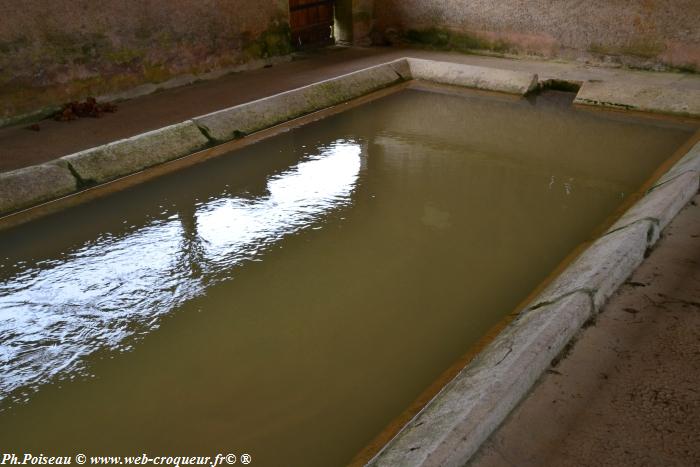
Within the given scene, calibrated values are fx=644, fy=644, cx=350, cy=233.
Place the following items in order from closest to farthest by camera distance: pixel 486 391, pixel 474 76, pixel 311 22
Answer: pixel 486 391 → pixel 474 76 → pixel 311 22

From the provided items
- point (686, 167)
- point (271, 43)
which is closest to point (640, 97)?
point (686, 167)

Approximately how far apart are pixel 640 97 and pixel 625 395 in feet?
15.2

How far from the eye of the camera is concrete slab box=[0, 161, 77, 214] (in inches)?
161

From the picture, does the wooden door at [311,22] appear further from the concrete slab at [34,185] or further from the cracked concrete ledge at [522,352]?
the cracked concrete ledge at [522,352]

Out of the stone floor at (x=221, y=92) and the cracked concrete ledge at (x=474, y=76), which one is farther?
the cracked concrete ledge at (x=474, y=76)

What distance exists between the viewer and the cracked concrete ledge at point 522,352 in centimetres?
187

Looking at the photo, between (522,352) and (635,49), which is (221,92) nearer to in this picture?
(635,49)

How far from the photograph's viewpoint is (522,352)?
7.25ft

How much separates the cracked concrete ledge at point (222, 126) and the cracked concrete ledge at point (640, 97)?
2.02ft

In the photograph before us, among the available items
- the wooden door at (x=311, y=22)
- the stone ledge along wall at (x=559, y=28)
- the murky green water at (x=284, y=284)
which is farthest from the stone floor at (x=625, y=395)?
the wooden door at (x=311, y=22)

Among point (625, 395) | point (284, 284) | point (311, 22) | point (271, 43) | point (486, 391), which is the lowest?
point (284, 284)

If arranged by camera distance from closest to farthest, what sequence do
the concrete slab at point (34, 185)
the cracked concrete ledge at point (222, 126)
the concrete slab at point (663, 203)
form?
the concrete slab at point (663, 203) < the concrete slab at point (34, 185) < the cracked concrete ledge at point (222, 126)

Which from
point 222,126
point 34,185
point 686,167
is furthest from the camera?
point 222,126

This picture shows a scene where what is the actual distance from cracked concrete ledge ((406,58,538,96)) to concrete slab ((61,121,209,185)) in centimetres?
307
